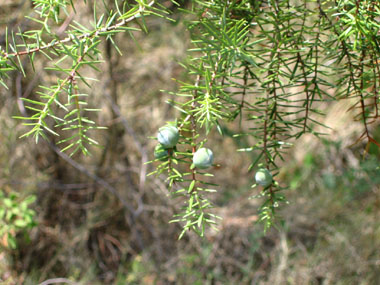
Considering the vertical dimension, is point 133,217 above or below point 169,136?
below

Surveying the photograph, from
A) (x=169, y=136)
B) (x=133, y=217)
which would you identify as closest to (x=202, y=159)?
(x=169, y=136)

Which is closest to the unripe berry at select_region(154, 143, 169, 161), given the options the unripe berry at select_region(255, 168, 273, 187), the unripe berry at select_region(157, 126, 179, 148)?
the unripe berry at select_region(157, 126, 179, 148)

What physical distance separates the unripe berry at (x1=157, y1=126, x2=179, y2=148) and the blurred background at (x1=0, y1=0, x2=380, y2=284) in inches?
45.0

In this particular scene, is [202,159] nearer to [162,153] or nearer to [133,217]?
[162,153]

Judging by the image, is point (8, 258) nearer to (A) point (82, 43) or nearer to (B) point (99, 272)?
(B) point (99, 272)

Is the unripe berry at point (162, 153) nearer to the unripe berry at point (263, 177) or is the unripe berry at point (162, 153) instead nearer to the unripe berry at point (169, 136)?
the unripe berry at point (169, 136)

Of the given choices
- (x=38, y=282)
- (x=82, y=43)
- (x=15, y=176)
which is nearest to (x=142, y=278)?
(x=38, y=282)

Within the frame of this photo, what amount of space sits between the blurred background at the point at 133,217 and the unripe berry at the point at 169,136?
3.75 ft

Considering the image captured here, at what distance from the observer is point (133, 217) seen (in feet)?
5.96

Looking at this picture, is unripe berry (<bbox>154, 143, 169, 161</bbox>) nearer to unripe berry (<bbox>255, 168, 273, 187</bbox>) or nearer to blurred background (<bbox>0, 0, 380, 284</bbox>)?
unripe berry (<bbox>255, 168, 273, 187</bbox>)

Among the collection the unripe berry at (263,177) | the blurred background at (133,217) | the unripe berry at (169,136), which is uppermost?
the unripe berry at (169,136)

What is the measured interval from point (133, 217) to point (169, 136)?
57.9 inches

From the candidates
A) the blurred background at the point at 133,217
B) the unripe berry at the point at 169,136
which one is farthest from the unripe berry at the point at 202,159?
the blurred background at the point at 133,217

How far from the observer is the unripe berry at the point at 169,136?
1.40ft
